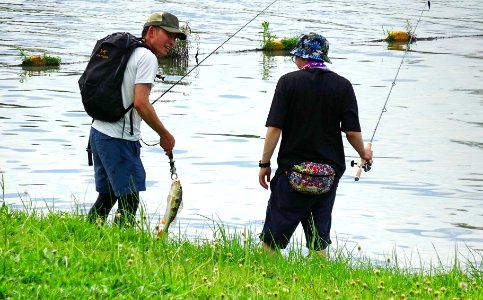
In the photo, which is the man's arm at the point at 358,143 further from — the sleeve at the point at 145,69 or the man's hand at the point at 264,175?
the sleeve at the point at 145,69

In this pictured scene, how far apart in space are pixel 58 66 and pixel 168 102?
4.53m

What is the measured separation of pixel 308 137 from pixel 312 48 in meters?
0.63

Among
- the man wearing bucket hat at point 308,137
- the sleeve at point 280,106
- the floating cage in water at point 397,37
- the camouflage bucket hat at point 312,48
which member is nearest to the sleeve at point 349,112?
the man wearing bucket hat at point 308,137

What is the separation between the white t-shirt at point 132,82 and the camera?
311 inches

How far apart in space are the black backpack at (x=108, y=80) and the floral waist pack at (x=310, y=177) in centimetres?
126

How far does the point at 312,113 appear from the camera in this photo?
7.89 metres

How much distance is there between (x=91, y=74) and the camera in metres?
7.98

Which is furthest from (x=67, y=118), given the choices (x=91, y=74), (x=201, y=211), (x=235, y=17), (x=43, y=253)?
(x=235, y=17)

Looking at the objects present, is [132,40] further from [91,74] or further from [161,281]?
[161,281]

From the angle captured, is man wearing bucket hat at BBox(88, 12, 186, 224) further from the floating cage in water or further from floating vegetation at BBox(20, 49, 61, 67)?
the floating cage in water

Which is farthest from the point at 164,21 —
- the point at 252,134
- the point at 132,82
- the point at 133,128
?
the point at 252,134

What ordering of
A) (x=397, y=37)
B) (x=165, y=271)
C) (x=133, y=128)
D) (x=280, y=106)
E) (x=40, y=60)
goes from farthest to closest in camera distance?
1. (x=397, y=37)
2. (x=40, y=60)
3. (x=133, y=128)
4. (x=280, y=106)
5. (x=165, y=271)

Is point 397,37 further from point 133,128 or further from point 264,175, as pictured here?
point 133,128

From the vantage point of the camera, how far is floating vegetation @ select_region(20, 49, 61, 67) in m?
22.0
